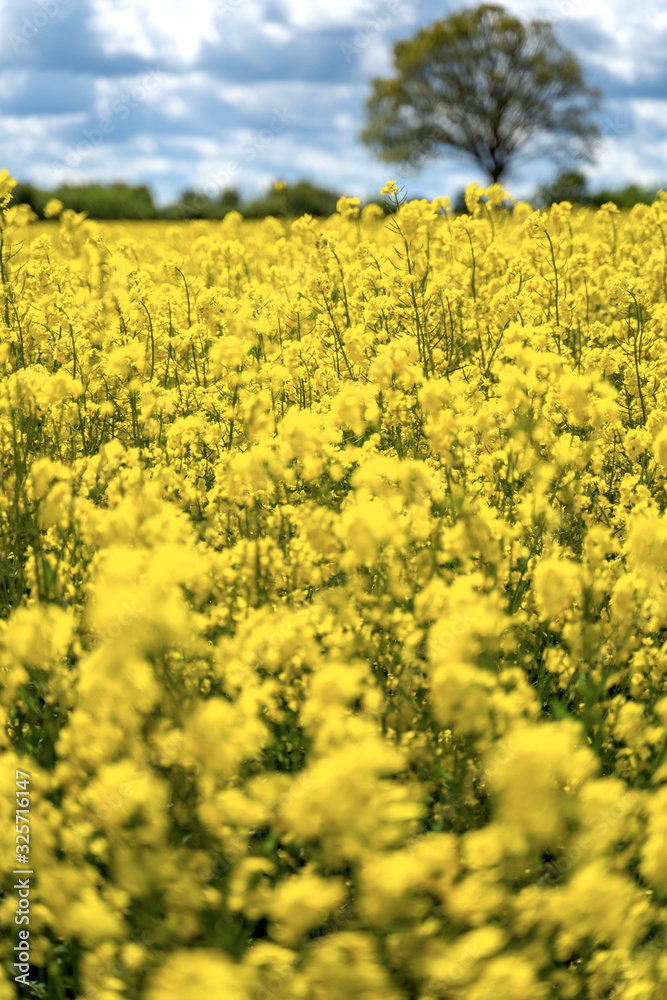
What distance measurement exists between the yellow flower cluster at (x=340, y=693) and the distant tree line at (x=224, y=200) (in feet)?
40.3

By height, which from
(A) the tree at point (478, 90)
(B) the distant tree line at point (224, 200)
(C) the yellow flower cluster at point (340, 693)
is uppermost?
(A) the tree at point (478, 90)

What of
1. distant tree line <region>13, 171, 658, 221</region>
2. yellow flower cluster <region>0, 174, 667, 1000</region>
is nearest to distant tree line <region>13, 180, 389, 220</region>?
distant tree line <region>13, 171, 658, 221</region>

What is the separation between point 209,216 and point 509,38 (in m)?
22.2

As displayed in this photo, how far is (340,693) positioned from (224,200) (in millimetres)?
26866

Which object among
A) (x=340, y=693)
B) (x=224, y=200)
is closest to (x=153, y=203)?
(x=224, y=200)

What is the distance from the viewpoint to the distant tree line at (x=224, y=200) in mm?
18453

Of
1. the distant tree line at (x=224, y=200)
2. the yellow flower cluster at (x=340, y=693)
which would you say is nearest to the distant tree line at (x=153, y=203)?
the distant tree line at (x=224, y=200)

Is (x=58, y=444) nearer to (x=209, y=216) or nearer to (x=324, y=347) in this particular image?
(x=324, y=347)

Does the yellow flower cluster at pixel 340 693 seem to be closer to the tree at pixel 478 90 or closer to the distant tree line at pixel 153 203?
the distant tree line at pixel 153 203

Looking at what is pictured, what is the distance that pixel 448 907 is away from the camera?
134 centimetres

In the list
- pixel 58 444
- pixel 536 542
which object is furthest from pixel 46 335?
pixel 536 542

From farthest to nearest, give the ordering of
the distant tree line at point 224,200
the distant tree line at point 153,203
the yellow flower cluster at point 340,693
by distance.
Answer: the distant tree line at point 153,203, the distant tree line at point 224,200, the yellow flower cluster at point 340,693

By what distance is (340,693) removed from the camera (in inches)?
59.2

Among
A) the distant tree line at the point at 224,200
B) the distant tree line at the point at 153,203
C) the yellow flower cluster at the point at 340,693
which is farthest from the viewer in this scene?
the distant tree line at the point at 153,203
